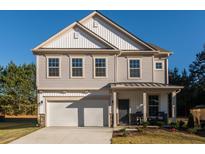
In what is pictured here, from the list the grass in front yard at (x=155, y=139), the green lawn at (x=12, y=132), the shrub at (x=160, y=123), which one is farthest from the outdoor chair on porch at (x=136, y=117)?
the green lawn at (x=12, y=132)

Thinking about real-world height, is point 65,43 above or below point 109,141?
above

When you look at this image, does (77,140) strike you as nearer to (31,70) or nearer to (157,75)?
(157,75)

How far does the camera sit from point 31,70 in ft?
144

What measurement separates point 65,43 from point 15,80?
2163 cm

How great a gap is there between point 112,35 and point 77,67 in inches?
151

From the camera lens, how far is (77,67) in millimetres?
22812

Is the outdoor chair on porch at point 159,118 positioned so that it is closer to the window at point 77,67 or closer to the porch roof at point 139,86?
the porch roof at point 139,86

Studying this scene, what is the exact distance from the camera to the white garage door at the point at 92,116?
22719 millimetres

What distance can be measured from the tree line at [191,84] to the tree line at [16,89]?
19.7 m

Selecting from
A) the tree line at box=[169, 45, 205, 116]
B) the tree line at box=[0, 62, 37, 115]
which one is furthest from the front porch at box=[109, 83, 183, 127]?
the tree line at box=[0, 62, 37, 115]

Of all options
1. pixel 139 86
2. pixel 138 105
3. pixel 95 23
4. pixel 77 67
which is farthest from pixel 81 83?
pixel 95 23

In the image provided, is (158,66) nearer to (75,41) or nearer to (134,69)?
(134,69)

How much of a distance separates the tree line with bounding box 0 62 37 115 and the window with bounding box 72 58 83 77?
2163cm
